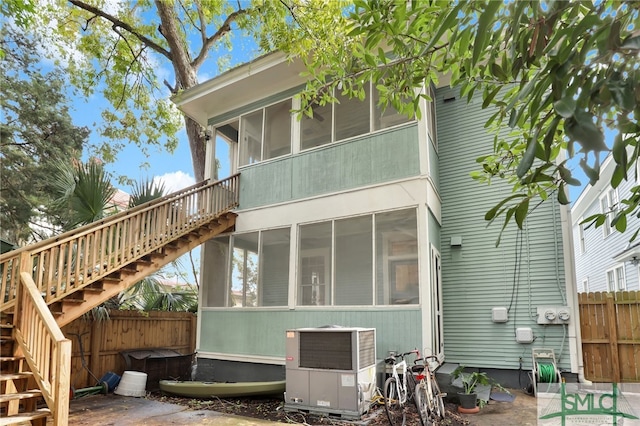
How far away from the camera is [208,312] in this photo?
880 centimetres

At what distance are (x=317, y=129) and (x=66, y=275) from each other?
5056 mm

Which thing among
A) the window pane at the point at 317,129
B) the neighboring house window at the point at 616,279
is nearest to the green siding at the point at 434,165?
the window pane at the point at 317,129

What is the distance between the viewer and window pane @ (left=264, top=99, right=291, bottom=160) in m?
8.79

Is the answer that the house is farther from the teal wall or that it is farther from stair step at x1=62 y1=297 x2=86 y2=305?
stair step at x1=62 y1=297 x2=86 y2=305

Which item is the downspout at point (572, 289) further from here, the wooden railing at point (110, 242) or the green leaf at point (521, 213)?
the green leaf at point (521, 213)

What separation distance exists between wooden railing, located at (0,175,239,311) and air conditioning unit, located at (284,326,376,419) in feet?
10.1

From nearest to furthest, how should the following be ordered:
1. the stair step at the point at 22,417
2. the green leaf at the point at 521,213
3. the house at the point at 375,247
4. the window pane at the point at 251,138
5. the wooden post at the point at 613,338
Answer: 1. the green leaf at the point at 521,213
2. the stair step at the point at 22,417
3. the house at the point at 375,247
4. the wooden post at the point at 613,338
5. the window pane at the point at 251,138

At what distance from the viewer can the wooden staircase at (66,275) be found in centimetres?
455

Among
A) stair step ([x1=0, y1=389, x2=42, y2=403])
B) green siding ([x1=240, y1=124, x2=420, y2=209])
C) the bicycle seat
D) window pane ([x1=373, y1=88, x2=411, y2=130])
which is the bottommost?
stair step ([x1=0, y1=389, x2=42, y2=403])

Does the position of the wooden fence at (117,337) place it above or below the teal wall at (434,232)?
below

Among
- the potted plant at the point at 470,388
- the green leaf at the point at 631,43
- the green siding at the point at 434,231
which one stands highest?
the green siding at the point at 434,231

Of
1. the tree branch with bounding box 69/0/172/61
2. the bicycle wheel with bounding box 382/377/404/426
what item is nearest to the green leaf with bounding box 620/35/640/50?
the bicycle wheel with bounding box 382/377/404/426

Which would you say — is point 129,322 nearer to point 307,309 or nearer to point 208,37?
point 307,309

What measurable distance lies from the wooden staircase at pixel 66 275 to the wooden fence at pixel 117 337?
1.19 metres
